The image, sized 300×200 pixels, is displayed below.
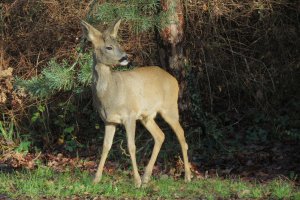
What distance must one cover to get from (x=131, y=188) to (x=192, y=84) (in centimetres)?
337

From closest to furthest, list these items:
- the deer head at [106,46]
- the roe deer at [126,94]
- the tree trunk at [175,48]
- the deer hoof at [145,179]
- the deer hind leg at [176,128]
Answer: the deer head at [106,46] < the roe deer at [126,94] < the deer hoof at [145,179] < the deer hind leg at [176,128] < the tree trunk at [175,48]

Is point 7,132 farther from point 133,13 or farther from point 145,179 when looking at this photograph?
point 133,13

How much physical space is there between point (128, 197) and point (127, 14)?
8.65 feet

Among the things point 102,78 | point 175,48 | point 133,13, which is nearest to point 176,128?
point 175,48

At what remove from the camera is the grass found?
824 cm

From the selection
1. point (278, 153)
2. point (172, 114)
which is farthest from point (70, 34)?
point (278, 153)

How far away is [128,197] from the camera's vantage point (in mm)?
8195

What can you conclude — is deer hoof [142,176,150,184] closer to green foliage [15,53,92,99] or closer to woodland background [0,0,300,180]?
woodland background [0,0,300,180]

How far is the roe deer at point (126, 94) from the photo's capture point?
354 inches

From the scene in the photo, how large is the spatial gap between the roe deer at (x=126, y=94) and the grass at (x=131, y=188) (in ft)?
1.05

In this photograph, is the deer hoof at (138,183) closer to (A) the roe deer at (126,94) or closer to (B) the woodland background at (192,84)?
(A) the roe deer at (126,94)

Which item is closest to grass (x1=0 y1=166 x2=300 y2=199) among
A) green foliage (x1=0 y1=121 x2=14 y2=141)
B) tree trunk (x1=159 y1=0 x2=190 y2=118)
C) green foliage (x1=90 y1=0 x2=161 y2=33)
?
tree trunk (x1=159 y1=0 x2=190 y2=118)

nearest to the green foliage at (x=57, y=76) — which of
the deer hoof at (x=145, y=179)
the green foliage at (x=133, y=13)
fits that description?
the green foliage at (x=133, y=13)

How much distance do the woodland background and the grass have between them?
1321 millimetres
